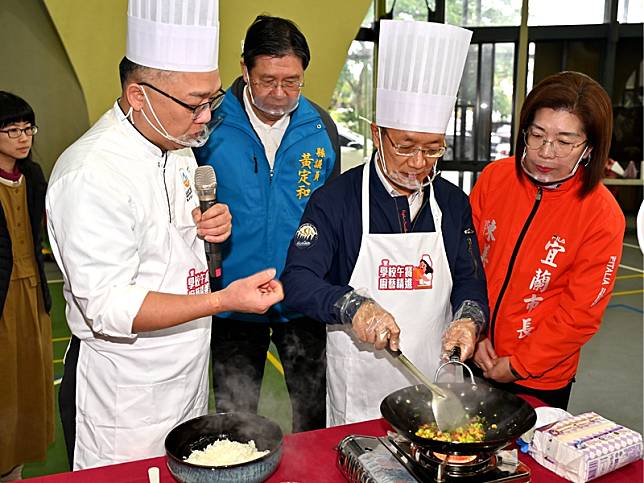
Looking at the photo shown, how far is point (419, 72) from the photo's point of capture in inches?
78.6

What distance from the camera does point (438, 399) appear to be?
1.67 metres

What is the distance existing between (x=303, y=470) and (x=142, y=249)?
2.35ft

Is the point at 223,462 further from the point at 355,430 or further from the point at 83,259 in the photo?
the point at 83,259

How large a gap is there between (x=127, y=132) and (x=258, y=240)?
805 mm

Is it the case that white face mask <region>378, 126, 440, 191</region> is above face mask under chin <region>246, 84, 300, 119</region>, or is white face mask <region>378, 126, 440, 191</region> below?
below

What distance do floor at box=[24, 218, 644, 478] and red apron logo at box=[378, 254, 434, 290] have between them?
1.41 m

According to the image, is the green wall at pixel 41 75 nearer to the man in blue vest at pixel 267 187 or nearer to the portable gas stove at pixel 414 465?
the man in blue vest at pixel 267 187

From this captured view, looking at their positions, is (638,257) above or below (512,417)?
below

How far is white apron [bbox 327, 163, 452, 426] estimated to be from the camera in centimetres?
200

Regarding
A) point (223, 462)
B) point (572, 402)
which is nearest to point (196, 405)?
point (223, 462)

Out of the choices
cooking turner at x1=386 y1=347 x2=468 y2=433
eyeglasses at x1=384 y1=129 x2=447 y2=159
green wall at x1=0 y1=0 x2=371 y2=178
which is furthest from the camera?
green wall at x1=0 y1=0 x2=371 y2=178

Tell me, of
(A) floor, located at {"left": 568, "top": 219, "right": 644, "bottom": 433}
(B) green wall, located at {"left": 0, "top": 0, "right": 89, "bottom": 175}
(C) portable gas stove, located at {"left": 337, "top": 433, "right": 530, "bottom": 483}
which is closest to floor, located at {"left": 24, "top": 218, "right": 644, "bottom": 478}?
(A) floor, located at {"left": 568, "top": 219, "right": 644, "bottom": 433}

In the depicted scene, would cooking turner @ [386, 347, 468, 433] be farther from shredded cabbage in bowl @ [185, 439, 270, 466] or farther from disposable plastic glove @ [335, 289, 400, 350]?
shredded cabbage in bowl @ [185, 439, 270, 466]

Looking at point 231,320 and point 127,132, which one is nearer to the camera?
point 127,132
